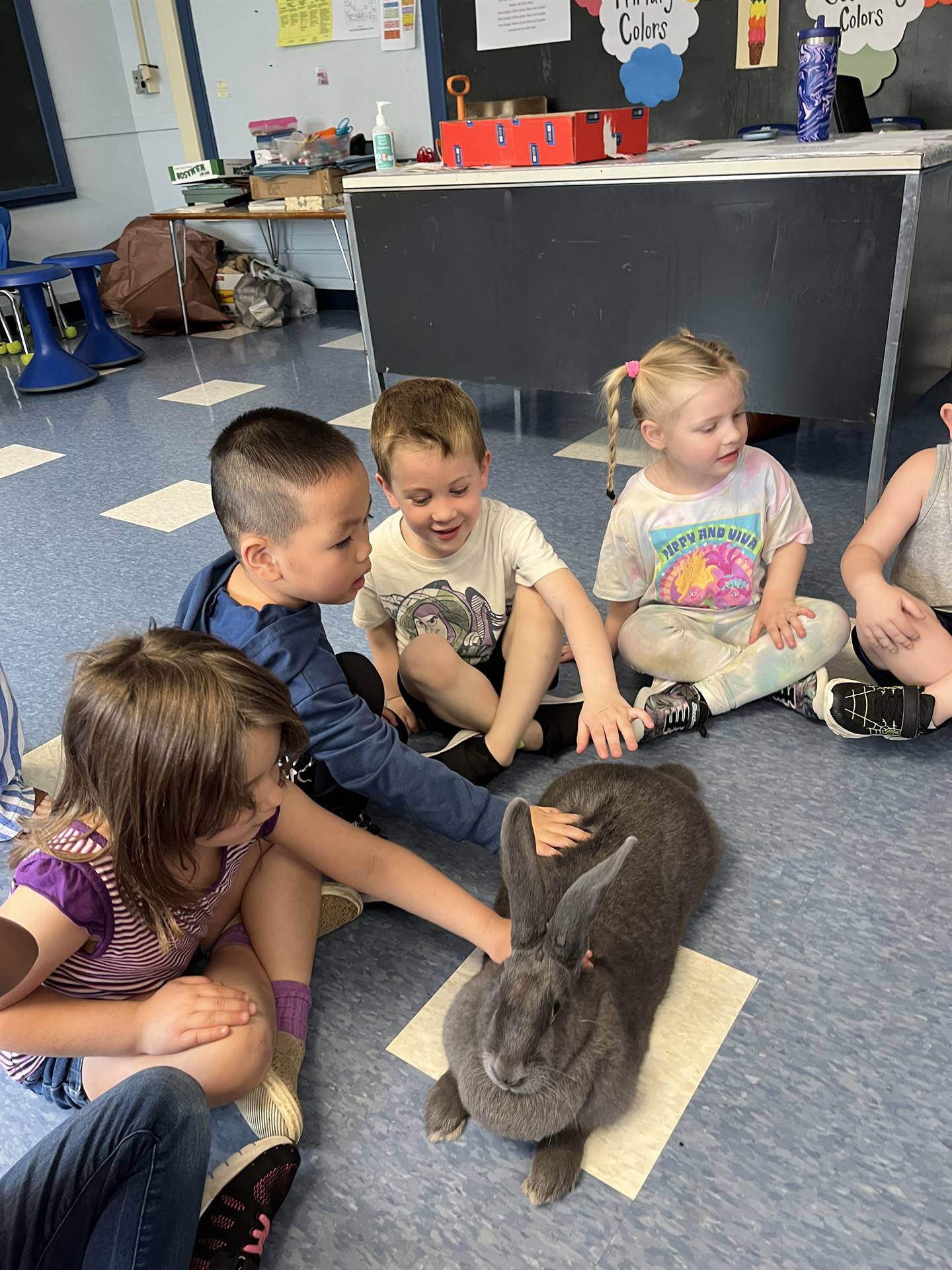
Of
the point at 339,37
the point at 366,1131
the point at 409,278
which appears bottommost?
the point at 366,1131

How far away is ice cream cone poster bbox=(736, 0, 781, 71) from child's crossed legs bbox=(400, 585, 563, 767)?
7.80ft

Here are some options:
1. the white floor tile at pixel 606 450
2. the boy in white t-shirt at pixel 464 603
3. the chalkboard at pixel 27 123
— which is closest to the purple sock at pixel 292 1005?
the boy in white t-shirt at pixel 464 603

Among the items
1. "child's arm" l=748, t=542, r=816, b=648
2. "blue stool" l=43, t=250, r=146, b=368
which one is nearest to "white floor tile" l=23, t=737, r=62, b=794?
"child's arm" l=748, t=542, r=816, b=648

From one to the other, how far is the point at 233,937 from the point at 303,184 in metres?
3.31

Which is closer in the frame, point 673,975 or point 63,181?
point 673,975

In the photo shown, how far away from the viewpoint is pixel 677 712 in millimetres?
1306

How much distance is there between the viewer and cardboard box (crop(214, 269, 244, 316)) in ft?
13.5

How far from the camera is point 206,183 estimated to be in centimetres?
391

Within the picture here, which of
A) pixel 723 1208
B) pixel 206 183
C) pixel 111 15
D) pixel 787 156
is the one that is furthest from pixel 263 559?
pixel 111 15

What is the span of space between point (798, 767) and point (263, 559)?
76 centimetres

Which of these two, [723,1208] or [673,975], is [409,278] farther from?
[723,1208]

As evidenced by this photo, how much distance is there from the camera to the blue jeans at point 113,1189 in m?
0.62

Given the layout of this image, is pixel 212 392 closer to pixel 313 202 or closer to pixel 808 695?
pixel 313 202

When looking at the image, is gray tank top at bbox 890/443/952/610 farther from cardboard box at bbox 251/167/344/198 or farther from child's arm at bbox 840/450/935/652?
cardboard box at bbox 251/167/344/198
